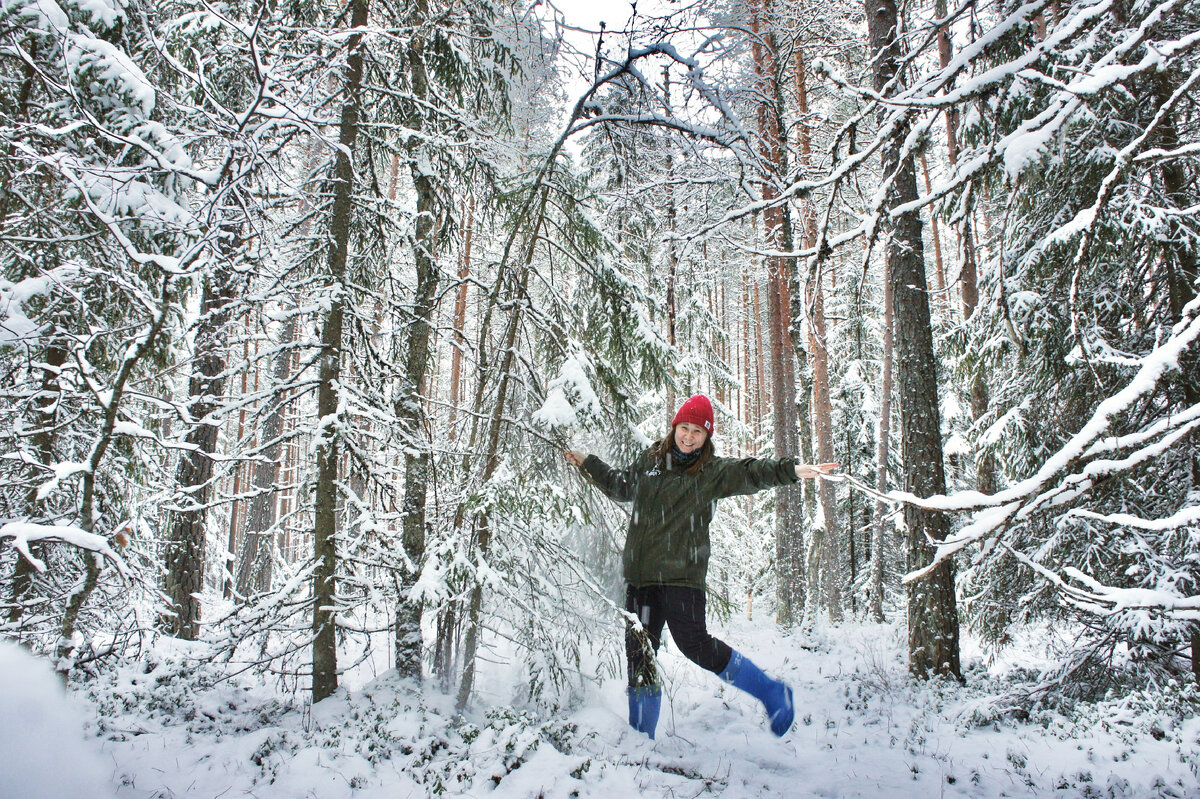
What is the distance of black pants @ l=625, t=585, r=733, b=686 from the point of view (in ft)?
13.0

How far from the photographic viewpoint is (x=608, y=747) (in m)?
3.93

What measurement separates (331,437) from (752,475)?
10.5 feet

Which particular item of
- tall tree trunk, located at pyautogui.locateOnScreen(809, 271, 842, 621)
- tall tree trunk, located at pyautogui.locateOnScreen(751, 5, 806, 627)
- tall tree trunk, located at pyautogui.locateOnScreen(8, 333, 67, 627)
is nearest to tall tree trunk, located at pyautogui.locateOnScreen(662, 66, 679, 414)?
tall tree trunk, located at pyautogui.locateOnScreen(751, 5, 806, 627)

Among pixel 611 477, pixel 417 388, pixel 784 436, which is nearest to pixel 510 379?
pixel 417 388

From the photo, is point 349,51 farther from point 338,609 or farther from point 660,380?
point 338,609

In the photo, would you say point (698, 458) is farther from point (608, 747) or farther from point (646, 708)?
point (608, 747)

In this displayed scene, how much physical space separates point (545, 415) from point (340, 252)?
88.6 inches

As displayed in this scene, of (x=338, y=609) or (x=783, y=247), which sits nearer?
(x=338, y=609)

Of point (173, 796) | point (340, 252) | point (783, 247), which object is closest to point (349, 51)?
point (340, 252)

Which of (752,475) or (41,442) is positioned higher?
(41,442)

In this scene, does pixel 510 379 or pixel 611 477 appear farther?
pixel 510 379

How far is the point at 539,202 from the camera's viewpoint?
5.31 m

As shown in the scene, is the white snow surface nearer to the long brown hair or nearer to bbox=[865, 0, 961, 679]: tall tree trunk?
the long brown hair

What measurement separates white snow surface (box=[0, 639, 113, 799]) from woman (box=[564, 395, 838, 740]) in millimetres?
3059
